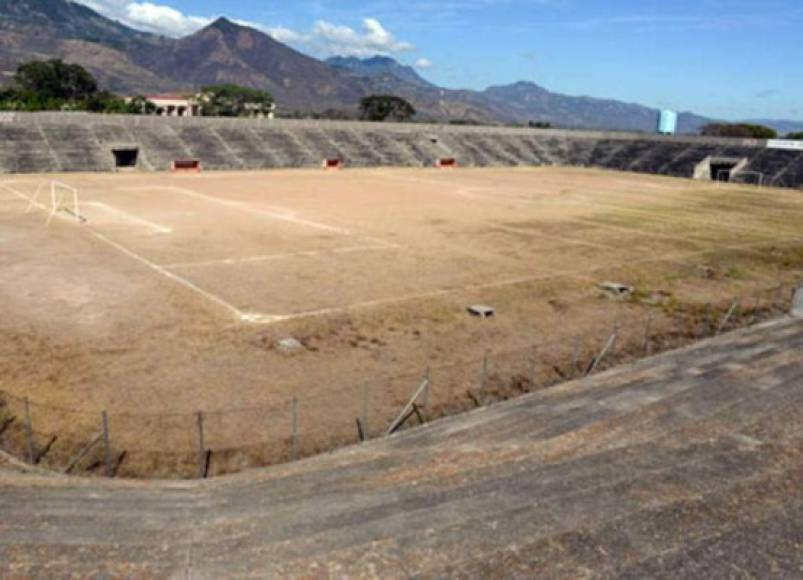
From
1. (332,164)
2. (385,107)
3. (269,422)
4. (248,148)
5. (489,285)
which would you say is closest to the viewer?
(269,422)

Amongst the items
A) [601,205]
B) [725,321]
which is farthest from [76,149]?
[725,321]

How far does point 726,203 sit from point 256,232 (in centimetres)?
5347

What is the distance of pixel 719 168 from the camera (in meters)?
106

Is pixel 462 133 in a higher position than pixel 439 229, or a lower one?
higher

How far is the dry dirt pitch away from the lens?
20.3 meters

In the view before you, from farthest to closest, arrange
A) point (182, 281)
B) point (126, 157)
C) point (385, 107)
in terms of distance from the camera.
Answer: point (385, 107), point (126, 157), point (182, 281)

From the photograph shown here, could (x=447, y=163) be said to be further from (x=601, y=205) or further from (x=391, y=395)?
(x=391, y=395)

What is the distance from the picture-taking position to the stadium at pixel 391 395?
1328cm

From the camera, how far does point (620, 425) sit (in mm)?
18984

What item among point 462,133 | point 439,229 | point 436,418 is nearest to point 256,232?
point 439,229

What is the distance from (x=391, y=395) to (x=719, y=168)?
99814 millimetres

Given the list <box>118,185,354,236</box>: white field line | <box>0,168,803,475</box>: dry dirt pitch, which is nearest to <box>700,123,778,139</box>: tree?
<box>0,168,803,475</box>: dry dirt pitch

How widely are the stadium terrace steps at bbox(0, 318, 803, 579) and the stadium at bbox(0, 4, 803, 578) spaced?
65 millimetres

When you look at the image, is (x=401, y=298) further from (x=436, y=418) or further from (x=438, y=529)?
(x=438, y=529)
